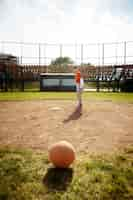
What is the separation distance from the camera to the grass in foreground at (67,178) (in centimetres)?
313

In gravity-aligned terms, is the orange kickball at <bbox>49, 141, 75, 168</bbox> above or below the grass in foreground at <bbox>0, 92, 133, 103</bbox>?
below

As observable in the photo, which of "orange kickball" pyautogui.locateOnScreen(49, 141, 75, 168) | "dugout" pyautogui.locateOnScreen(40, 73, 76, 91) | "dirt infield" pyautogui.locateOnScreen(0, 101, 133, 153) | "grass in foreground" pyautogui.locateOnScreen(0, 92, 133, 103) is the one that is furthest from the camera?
"dugout" pyautogui.locateOnScreen(40, 73, 76, 91)

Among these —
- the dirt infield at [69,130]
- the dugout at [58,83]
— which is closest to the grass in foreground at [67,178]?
the dirt infield at [69,130]

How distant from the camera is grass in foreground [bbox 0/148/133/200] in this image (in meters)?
3.13

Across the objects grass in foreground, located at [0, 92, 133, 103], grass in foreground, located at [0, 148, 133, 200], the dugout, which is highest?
the dugout

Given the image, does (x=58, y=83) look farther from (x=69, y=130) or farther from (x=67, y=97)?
(x=69, y=130)

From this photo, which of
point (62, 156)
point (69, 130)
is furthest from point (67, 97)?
point (62, 156)

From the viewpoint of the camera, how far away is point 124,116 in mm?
8961

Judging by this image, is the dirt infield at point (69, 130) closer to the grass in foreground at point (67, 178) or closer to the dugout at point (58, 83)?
the grass in foreground at point (67, 178)

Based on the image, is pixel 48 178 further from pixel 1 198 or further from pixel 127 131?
pixel 127 131

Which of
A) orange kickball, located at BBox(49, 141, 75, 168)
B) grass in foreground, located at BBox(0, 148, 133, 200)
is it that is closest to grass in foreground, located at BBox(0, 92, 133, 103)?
grass in foreground, located at BBox(0, 148, 133, 200)

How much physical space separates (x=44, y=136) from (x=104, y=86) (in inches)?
929

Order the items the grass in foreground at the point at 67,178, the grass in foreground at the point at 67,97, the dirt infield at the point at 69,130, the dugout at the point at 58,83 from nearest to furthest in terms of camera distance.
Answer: the grass in foreground at the point at 67,178, the dirt infield at the point at 69,130, the grass in foreground at the point at 67,97, the dugout at the point at 58,83

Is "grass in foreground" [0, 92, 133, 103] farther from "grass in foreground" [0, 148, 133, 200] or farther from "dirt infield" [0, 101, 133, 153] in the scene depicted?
"grass in foreground" [0, 148, 133, 200]
